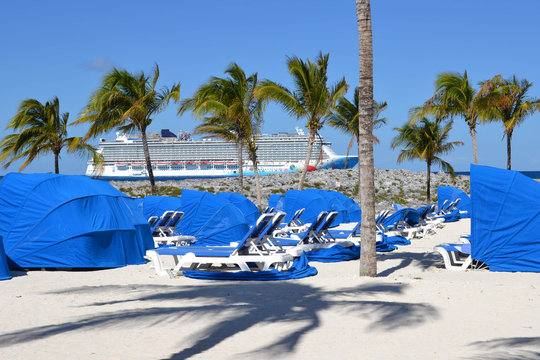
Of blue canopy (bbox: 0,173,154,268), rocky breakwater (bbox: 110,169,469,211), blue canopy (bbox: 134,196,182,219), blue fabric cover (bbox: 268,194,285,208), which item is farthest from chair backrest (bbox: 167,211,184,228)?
rocky breakwater (bbox: 110,169,469,211)

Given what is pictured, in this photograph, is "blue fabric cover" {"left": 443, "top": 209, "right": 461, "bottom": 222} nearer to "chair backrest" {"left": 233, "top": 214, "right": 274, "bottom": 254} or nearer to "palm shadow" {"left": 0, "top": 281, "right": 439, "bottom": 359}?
"chair backrest" {"left": 233, "top": 214, "right": 274, "bottom": 254}

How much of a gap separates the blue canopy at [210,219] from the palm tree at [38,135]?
5572mm

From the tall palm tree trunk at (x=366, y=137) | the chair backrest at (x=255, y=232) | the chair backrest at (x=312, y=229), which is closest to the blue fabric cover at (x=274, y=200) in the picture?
the chair backrest at (x=312, y=229)

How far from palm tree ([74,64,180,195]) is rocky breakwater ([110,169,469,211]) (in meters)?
15.6

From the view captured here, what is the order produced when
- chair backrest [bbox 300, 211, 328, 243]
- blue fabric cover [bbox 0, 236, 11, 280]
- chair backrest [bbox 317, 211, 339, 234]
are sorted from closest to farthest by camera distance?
blue fabric cover [bbox 0, 236, 11, 280] < chair backrest [bbox 300, 211, 328, 243] < chair backrest [bbox 317, 211, 339, 234]

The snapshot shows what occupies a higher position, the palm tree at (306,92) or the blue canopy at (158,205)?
the palm tree at (306,92)

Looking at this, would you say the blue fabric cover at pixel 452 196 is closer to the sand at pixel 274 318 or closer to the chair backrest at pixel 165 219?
the chair backrest at pixel 165 219

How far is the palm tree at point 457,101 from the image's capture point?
20.0 metres

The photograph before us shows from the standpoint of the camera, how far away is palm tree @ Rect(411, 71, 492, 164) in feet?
65.5

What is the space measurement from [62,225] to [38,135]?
10.3m

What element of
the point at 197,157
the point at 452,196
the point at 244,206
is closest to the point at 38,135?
the point at 244,206

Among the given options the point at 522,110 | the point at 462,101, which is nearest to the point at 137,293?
the point at 462,101

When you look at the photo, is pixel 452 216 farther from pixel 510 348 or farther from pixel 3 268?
pixel 510 348

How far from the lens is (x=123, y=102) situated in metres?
18.8
